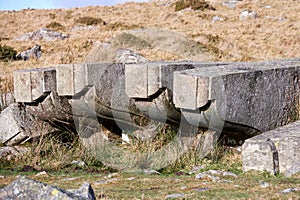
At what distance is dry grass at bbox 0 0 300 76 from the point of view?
685 inches

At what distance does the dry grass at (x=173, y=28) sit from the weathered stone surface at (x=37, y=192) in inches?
447

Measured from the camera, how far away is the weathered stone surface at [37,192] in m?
3.14

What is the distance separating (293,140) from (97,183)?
8.58ft

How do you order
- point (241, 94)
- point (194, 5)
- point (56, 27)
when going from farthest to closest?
1. point (194, 5)
2. point (56, 27)
3. point (241, 94)

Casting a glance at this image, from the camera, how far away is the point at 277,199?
455 centimetres

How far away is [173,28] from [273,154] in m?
21.4

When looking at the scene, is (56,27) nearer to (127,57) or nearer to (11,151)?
(127,57)

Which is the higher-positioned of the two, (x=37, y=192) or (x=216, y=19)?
(x=216, y=19)

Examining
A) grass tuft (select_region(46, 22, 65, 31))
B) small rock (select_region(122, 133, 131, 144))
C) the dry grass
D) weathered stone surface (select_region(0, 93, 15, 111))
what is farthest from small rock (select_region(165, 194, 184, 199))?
grass tuft (select_region(46, 22, 65, 31))

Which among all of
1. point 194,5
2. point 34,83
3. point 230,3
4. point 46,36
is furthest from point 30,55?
point 230,3

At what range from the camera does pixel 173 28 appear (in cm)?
2764

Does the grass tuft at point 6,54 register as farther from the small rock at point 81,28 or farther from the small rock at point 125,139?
the small rock at point 81,28

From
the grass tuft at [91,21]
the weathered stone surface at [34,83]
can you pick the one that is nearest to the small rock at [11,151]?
the weathered stone surface at [34,83]

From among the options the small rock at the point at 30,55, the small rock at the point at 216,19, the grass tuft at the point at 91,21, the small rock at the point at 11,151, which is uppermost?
the small rock at the point at 216,19
